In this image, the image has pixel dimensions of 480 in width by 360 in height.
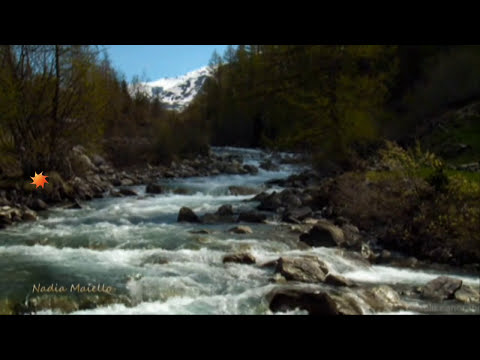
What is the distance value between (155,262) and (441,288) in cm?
541

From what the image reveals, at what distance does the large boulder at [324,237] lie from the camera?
34.1 feet

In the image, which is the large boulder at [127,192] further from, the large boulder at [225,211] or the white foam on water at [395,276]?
the white foam on water at [395,276]

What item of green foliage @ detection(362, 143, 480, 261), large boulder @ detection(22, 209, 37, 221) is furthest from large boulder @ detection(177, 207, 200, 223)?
green foliage @ detection(362, 143, 480, 261)

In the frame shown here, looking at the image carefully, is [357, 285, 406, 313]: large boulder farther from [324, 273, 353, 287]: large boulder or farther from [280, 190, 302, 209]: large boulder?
[280, 190, 302, 209]: large boulder

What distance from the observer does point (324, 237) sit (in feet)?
34.7

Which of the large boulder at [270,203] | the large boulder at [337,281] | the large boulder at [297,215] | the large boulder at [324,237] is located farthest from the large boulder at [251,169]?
the large boulder at [337,281]

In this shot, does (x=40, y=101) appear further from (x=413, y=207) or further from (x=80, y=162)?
(x=413, y=207)

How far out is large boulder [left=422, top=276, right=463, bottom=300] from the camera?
7.04 meters

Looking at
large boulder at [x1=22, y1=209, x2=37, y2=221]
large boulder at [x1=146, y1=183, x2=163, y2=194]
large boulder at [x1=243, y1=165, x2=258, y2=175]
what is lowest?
large boulder at [x1=22, y1=209, x2=37, y2=221]

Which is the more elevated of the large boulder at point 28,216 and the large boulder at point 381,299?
the large boulder at point 28,216

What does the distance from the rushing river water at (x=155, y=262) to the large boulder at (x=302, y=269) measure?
0.36 m

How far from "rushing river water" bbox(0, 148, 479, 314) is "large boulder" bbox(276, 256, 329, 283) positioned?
0.36 meters

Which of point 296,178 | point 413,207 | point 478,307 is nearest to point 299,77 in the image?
point 296,178
